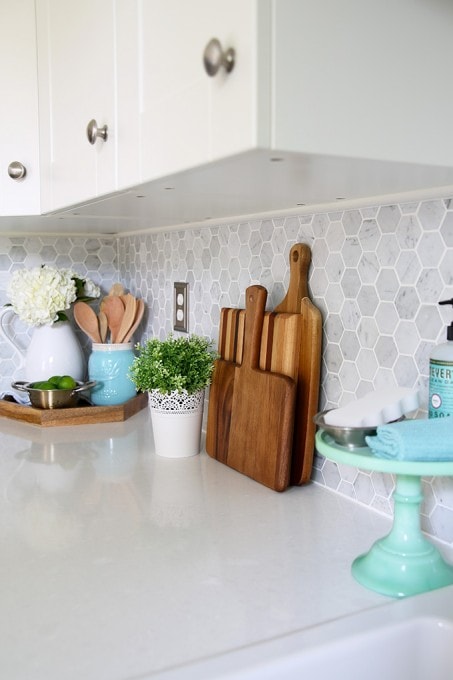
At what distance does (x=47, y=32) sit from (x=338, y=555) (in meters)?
1.10

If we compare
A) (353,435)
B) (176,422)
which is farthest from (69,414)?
(353,435)

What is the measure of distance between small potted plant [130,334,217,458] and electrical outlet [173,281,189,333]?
33 centimetres

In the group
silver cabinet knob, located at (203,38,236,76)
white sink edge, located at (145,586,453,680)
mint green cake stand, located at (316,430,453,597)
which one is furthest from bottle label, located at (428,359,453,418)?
silver cabinet knob, located at (203,38,236,76)

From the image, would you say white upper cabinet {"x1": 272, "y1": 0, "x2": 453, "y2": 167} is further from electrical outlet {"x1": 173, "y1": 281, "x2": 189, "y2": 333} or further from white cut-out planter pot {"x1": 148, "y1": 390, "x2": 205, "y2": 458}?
electrical outlet {"x1": 173, "y1": 281, "x2": 189, "y2": 333}

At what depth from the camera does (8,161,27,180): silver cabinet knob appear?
1513mm

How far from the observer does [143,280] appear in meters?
2.08

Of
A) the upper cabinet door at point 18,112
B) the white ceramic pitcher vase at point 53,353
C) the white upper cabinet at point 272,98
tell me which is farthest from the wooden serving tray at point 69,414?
the white upper cabinet at point 272,98

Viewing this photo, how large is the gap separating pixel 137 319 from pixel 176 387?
620mm

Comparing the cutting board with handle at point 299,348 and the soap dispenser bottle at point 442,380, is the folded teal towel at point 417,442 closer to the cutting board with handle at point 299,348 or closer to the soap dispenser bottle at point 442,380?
the soap dispenser bottle at point 442,380

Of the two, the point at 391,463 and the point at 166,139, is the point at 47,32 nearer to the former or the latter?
the point at 166,139

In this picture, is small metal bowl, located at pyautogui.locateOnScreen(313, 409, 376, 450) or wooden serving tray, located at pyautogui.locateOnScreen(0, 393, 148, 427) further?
wooden serving tray, located at pyautogui.locateOnScreen(0, 393, 148, 427)

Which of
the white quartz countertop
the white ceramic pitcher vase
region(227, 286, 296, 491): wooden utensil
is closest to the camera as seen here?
the white quartz countertop

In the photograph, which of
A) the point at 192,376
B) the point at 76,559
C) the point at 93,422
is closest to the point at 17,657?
the point at 76,559

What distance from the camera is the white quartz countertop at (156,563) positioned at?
78 cm
